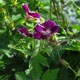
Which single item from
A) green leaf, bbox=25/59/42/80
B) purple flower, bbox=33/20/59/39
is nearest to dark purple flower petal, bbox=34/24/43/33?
purple flower, bbox=33/20/59/39

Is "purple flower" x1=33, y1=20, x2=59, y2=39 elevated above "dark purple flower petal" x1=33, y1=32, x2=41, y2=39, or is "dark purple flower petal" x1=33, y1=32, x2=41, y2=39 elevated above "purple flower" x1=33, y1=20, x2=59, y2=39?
"purple flower" x1=33, y1=20, x2=59, y2=39

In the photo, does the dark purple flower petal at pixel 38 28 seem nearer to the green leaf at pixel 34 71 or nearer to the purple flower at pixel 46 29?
the purple flower at pixel 46 29

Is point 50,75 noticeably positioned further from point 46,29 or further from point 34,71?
point 46,29

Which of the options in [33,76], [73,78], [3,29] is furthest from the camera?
[3,29]

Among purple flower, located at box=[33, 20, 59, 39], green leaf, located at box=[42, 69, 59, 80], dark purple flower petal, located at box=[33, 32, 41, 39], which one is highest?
purple flower, located at box=[33, 20, 59, 39]

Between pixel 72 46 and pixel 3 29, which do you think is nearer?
pixel 72 46

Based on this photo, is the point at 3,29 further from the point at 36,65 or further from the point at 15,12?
the point at 36,65

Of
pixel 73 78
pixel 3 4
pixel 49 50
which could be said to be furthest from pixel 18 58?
pixel 3 4

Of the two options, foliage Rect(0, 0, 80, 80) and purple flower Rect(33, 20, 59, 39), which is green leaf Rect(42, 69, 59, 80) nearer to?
foliage Rect(0, 0, 80, 80)
